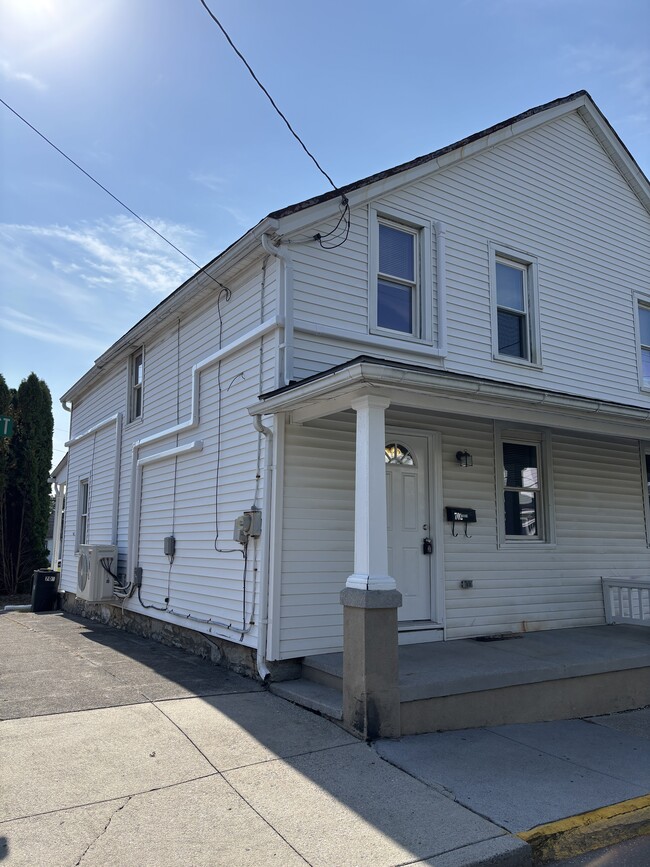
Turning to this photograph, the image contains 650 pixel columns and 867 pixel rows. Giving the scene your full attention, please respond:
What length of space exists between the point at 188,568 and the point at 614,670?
5.29 m

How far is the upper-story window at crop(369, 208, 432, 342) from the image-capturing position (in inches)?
322

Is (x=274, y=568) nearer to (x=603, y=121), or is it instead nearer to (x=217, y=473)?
(x=217, y=473)

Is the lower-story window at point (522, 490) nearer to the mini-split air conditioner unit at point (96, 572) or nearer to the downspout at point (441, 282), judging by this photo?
the downspout at point (441, 282)

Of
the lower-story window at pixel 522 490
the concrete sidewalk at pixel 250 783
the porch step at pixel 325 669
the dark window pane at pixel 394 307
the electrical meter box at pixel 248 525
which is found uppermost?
the dark window pane at pixel 394 307

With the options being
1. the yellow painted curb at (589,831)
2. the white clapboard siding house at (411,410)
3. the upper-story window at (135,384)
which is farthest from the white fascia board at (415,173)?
the yellow painted curb at (589,831)

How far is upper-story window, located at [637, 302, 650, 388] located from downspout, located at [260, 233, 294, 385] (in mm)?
6573

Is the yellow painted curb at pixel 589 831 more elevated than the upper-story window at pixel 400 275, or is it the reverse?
the upper-story window at pixel 400 275

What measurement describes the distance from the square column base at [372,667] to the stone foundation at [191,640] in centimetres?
147

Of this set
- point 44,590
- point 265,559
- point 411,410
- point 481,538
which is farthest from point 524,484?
point 44,590

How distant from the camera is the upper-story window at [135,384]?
12.2m

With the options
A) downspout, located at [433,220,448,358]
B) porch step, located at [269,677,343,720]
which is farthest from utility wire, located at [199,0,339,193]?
porch step, located at [269,677,343,720]

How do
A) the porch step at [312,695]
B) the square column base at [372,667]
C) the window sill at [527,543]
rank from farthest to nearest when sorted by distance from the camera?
1. the window sill at [527,543]
2. the porch step at [312,695]
3. the square column base at [372,667]

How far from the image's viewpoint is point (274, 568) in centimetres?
676

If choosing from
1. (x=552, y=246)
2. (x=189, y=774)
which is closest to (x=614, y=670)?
(x=189, y=774)
